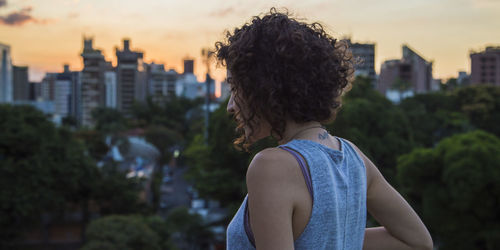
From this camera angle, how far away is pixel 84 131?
3247 centimetres

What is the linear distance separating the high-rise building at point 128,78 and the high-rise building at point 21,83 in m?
11.5

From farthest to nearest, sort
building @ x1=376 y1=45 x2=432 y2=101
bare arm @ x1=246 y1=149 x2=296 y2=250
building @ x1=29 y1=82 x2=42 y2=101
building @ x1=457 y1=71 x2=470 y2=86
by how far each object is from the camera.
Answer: building @ x1=376 y1=45 x2=432 y2=101, building @ x1=457 y1=71 x2=470 y2=86, building @ x1=29 y1=82 x2=42 y2=101, bare arm @ x1=246 y1=149 x2=296 y2=250

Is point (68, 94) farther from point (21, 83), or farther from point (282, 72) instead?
point (282, 72)

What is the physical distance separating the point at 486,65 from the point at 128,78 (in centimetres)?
4196

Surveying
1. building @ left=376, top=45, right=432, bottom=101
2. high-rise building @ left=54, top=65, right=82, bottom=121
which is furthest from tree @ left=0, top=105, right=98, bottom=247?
building @ left=376, top=45, right=432, bottom=101

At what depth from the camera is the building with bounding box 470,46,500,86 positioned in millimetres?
58812

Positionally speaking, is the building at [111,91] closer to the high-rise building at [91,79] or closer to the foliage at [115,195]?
the high-rise building at [91,79]

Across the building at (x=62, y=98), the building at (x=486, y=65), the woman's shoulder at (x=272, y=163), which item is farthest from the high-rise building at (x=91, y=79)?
the building at (x=486, y=65)

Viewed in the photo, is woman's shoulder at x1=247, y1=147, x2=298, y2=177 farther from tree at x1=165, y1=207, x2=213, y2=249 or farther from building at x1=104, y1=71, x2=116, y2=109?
building at x1=104, y1=71, x2=116, y2=109

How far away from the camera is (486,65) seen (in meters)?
59.8

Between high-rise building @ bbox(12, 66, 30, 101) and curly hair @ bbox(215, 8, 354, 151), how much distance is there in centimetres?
3831

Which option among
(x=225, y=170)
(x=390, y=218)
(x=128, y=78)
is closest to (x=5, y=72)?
(x=225, y=170)

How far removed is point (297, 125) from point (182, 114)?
52261 mm

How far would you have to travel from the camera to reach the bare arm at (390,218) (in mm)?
1406
